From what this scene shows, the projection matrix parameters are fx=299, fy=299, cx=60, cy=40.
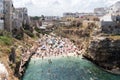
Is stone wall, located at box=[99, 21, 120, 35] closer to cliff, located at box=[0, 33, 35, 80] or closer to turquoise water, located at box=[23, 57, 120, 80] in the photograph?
turquoise water, located at box=[23, 57, 120, 80]

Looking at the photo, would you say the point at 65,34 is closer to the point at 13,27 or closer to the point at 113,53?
the point at 13,27

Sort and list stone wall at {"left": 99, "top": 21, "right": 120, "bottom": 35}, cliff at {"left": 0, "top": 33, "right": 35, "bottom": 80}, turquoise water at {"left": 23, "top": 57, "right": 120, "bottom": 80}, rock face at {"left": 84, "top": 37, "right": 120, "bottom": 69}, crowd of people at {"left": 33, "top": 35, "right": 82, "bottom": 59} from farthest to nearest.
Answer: crowd of people at {"left": 33, "top": 35, "right": 82, "bottom": 59} → stone wall at {"left": 99, "top": 21, "right": 120, "bottom": 35} → rock face at {"left": 84, "top": 37, "right": 120, "bottom": 69} → turquoise water at {"left": 23, "top": 57, "right": 120, "bottom": 80} → cliff at {"left": 0, "top": 33, "right": 35, "bottom": 80}

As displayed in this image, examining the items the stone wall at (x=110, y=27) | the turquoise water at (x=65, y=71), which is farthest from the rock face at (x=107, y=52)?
the stone wall at (x=110, y=27)

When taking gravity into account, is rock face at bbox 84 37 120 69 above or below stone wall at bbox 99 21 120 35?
below

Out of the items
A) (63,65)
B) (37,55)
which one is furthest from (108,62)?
(37,55)

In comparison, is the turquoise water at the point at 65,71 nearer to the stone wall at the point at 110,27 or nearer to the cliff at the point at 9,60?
the cliff at the point at 9,60

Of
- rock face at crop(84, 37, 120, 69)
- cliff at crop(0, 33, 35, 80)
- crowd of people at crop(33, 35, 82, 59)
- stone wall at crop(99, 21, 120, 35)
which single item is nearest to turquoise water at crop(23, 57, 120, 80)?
rock face at crop(84, 37, 120, 69)
